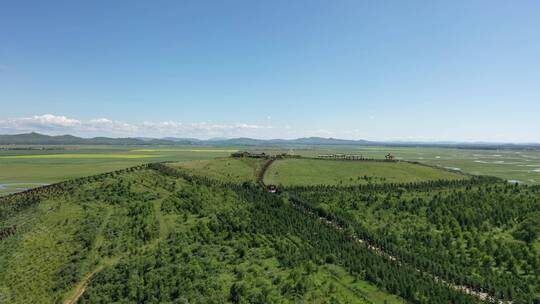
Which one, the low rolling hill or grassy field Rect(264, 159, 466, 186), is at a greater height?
grassy field Rect(264, 159, 466, 186)

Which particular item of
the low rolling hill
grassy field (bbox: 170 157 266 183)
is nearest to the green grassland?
the low rolling hill

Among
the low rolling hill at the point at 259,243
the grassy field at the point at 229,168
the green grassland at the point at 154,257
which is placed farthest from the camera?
the grassy field at the point at 229,168

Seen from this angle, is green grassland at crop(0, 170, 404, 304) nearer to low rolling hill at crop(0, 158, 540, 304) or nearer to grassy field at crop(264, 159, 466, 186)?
low rolling hill at crop(0, 158, 540, 304)

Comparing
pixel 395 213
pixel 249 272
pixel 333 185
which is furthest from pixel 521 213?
pixel 249 272

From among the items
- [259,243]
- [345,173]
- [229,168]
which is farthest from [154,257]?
[345,173]

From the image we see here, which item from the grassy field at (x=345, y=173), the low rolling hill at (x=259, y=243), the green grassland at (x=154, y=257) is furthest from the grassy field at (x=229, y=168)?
the green grassland at (x=154, y=257)

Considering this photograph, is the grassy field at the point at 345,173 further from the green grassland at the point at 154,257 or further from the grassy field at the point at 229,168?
the green grassland at the point at 154,257

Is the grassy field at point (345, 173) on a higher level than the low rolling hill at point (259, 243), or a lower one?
higher
